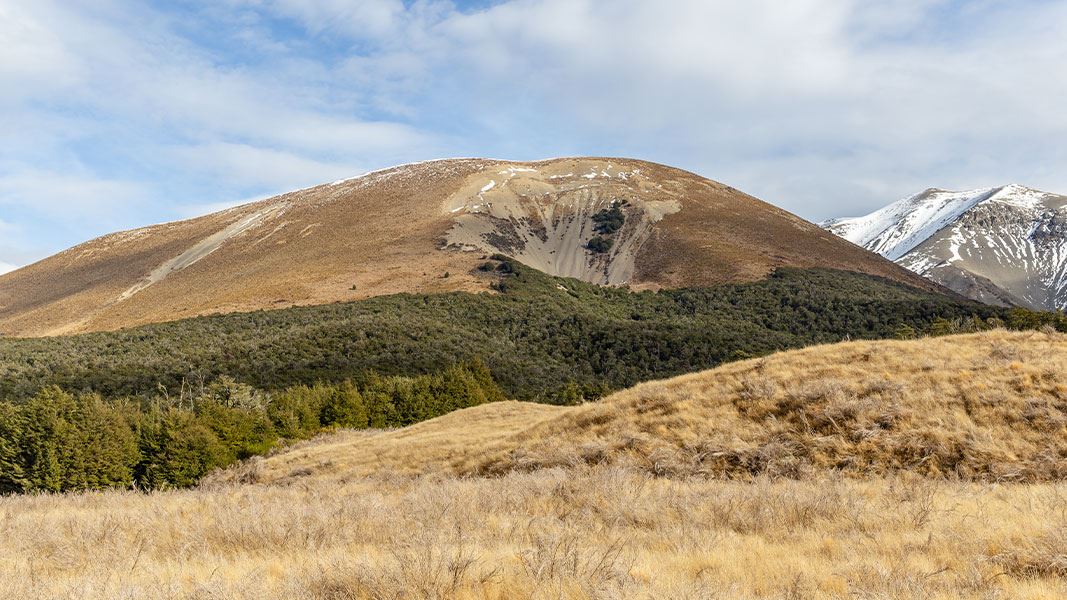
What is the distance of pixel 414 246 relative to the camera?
120188 mm

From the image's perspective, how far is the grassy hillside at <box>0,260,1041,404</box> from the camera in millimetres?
73875

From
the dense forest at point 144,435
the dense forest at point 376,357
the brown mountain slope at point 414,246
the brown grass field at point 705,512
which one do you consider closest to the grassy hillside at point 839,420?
the brown grass field at point 705,512

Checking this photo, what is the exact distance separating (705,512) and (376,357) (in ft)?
234

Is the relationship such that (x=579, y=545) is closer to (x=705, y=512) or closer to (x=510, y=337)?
(x=705, y=512)

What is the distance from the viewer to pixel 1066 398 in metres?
13.5

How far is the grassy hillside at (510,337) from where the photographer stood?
73.9 m

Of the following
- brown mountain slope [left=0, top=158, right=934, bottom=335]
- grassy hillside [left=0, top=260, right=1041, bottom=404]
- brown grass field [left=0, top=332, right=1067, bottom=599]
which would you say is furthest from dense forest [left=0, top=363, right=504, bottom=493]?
brown mountain slope [left=0, top=158, right=934, bottom=335]

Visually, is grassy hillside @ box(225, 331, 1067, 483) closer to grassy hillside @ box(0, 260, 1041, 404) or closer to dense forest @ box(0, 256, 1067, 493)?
dense forest @ box(0, 256, 1067, 493)

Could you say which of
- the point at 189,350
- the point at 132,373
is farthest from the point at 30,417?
the point at 189,350

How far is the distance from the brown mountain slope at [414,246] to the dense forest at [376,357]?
9.35 metres

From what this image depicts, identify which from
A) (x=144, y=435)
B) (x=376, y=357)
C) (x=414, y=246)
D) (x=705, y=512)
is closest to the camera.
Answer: (x=705, y=512)

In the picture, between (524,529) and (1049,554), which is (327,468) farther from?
(1049,554)

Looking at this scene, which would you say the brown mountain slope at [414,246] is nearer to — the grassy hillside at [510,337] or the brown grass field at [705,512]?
the grassy hillside at [510,337]

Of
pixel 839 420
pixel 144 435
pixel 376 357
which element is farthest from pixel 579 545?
pixel 376 357
